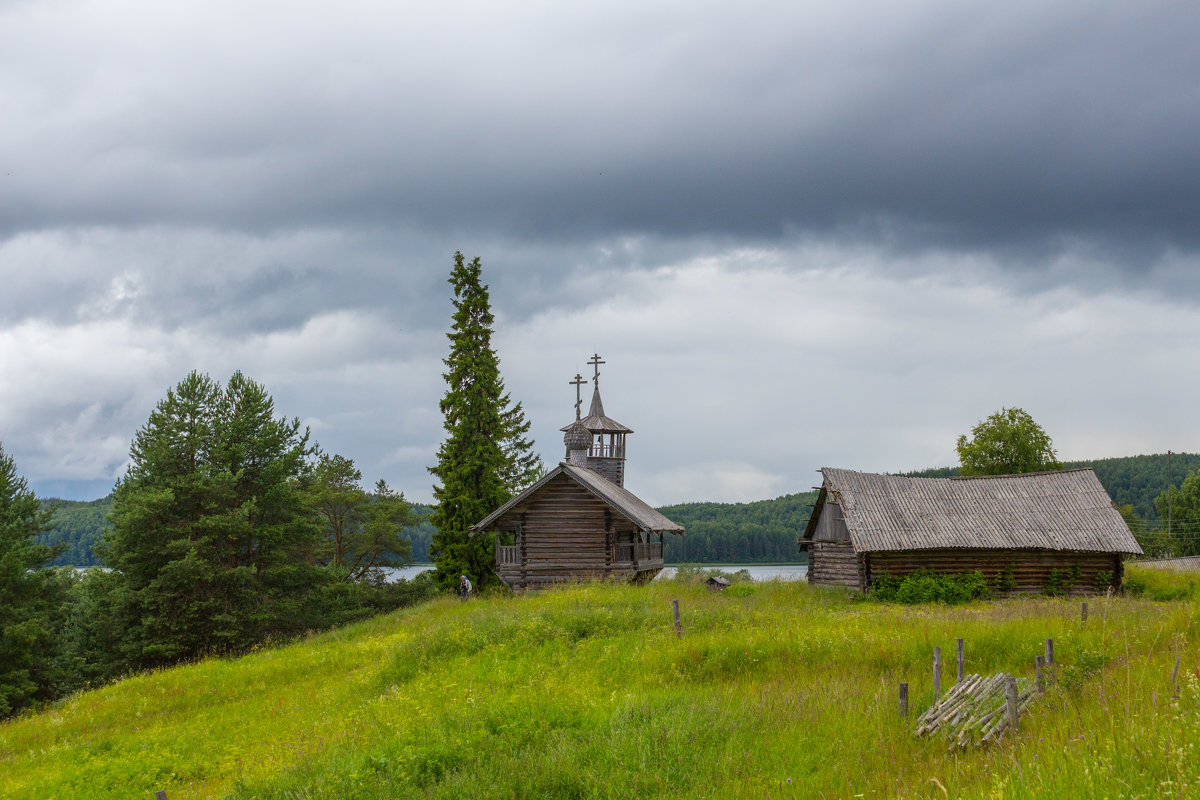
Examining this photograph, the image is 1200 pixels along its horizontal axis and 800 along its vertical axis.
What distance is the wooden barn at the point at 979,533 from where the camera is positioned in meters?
34.2

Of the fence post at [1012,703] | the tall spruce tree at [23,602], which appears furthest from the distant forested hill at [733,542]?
the fence post at [1012,703]

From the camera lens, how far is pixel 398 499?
57.8 meters

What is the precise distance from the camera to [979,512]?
36.5 m

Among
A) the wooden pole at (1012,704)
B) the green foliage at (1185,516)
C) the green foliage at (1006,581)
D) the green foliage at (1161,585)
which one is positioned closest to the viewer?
the wooden pole at (1012,704)

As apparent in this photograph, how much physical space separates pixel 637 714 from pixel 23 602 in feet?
114

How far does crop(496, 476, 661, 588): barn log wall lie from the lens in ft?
115

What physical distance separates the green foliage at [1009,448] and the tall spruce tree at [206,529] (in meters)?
47.7

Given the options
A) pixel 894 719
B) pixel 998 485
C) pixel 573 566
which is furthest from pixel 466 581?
pixel 894 719

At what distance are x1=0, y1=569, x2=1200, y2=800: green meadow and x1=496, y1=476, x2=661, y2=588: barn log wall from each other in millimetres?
8629

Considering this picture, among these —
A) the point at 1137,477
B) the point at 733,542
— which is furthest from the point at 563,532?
the point at 1137,477

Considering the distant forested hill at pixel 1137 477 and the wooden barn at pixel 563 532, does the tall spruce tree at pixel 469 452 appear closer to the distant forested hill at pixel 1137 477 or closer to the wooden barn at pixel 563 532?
the wooden barn at pixel 563 532

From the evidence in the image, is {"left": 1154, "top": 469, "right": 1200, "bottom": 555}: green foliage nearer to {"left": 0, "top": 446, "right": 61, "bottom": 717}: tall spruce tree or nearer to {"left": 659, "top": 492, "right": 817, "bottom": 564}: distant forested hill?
{"left": 659, "top": 492, "right": 817, "bottom": 564}: distant forested hill

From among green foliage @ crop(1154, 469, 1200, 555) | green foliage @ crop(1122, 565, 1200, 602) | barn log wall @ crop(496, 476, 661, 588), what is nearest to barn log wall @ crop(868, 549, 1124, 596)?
green foliage @ crop(1122, 565, 1200, 602)

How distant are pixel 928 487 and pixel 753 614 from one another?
2110 centimetres
